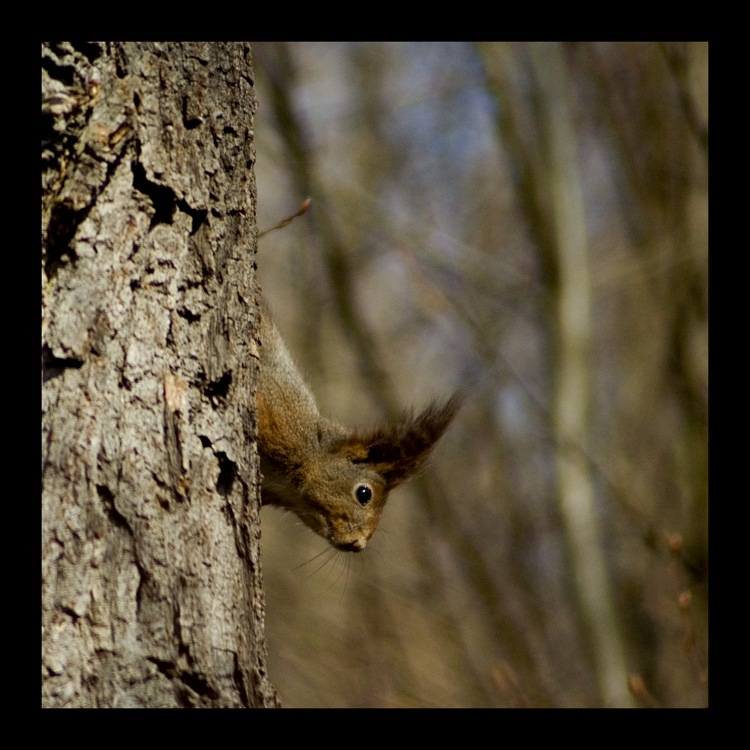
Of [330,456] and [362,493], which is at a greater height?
[330,456]

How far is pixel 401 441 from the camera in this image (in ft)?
9.20

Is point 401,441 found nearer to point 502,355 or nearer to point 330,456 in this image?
point 330,456

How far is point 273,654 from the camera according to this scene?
6.20 m

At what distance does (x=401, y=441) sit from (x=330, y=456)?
227mm

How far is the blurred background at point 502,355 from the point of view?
17.9ft

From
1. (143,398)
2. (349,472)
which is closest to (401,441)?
(349,472)

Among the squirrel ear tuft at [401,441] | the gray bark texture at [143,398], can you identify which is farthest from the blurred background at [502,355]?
the gray bark texture at [143,398]

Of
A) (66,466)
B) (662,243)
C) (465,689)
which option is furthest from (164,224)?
(465,689)

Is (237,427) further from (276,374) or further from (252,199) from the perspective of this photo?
(276,374)

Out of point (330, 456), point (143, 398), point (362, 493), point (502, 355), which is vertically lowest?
point (143, 398)

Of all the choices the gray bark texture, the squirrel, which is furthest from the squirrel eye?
the gray bark texture

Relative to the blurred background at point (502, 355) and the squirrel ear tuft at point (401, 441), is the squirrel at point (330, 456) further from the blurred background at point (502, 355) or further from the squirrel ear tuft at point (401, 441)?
the blurred background at point (502, 355)
